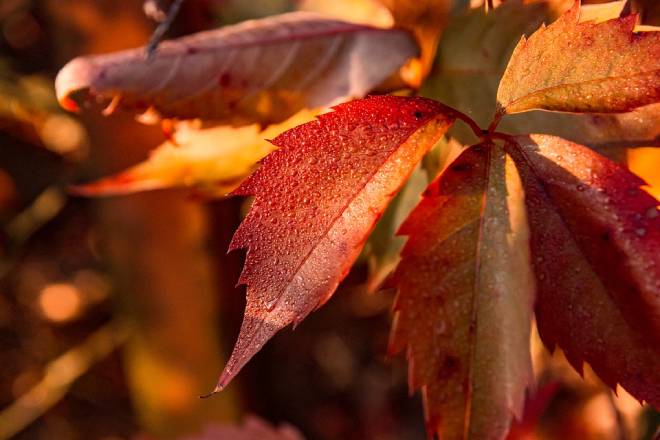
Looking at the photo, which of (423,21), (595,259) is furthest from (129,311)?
(595,259)

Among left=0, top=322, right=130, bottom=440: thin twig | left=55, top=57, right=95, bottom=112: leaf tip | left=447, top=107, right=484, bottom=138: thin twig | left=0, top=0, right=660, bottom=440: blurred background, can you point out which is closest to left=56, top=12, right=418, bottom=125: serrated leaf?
left=55, top=57, right=95, bottom=112: leaf tip

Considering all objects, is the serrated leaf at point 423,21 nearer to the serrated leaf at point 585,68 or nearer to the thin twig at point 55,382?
the serrated leaf at point 585,68

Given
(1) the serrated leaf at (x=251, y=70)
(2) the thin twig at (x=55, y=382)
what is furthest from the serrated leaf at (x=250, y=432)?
(2) the thin twig at (x=55, y=382)

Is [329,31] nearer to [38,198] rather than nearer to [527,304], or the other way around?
[527,304]

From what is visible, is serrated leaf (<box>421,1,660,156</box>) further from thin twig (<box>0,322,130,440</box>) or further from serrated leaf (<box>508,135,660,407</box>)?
thin twig (<box>0,322,130,440</box>)

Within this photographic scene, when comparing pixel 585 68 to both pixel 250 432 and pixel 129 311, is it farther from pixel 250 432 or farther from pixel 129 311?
pixel 129 311
